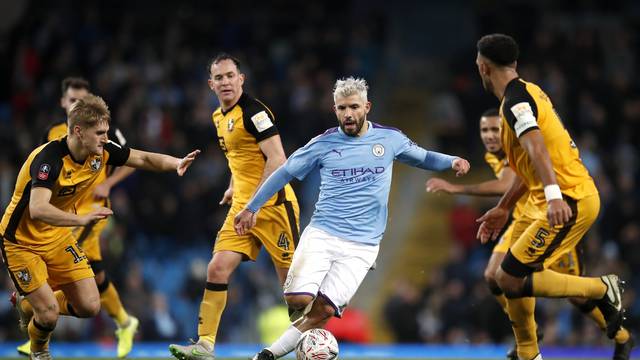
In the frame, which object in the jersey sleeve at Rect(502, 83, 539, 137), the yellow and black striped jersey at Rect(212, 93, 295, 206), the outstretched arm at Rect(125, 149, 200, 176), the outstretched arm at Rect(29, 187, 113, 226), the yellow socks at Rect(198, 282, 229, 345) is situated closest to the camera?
the jersey sleeve at Rect(502, 83, 539, 137)

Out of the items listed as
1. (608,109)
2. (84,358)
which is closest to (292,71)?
(608,109)

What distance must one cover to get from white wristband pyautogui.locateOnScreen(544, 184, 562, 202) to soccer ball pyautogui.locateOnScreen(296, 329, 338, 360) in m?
1.89

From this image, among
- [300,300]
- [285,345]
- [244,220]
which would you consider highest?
[244,220]

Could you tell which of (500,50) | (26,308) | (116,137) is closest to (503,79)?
(500,50)

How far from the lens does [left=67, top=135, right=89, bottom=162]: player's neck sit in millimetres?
8398

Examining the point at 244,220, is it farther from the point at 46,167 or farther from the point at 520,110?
the point at 520,110

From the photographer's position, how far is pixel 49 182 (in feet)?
27.0

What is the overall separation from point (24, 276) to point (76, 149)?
110 centimetres

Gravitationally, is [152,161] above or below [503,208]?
above

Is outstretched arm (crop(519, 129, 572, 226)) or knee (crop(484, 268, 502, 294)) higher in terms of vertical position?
outstretched arm (crop(519, 129, 572, 226))

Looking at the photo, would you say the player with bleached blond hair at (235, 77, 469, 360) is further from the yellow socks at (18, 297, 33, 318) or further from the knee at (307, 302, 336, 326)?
the yellow socks at (18, 297, 33, 318)

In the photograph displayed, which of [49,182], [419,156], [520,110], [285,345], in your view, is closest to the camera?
[520,110]

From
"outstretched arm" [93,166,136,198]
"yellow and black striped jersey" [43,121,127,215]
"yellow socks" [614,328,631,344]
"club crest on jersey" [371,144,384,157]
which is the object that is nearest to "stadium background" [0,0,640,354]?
"yellow and black striped jersey" [43,121,127,215]

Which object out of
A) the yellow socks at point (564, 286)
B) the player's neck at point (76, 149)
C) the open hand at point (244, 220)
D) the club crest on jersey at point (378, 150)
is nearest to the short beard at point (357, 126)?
the club crest on jersey at point (378, 150)
